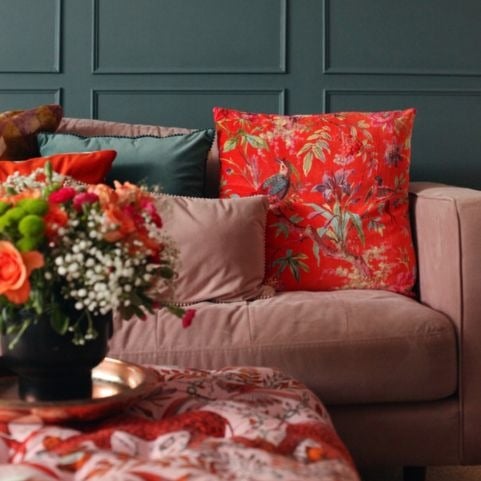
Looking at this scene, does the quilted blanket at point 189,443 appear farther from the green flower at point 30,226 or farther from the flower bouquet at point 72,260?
the green flower at point 30,226

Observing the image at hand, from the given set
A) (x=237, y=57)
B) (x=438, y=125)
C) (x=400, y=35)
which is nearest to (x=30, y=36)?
(x=237, y=57)

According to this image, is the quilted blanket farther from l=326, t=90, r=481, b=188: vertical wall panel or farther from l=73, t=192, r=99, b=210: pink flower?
l=326, t=90, r=481, b=188: vertical wall panel

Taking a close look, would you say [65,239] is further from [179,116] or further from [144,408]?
[179,116]

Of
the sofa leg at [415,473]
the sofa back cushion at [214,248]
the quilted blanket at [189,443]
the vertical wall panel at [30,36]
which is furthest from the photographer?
the vertical wall panel at [30,36]

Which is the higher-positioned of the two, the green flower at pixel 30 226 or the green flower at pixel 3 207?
the green flower at pixel 3 207

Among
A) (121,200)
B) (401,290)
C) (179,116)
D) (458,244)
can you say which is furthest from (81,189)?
(179,116)

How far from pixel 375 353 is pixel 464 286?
0.92 ft

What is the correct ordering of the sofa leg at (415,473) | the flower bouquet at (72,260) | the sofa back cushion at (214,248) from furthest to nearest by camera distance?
1. the sofa back cushion at (214,248)
2. the sofa leg at (415,473)
3. the flower bouquet at (72,260)

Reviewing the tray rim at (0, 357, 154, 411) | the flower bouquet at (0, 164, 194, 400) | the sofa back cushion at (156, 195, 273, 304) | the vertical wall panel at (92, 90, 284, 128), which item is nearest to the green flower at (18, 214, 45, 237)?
the flower bouquet at (0, 164, 194, 400)

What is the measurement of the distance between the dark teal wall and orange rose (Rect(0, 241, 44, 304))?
2213 millimetres

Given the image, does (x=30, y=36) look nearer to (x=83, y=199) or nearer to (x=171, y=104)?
(x=171, y=104)

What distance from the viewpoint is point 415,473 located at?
2143mm

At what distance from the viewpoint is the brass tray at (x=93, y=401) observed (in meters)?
1.20

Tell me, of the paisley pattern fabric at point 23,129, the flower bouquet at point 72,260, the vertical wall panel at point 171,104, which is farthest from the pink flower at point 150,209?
the vertical wall panel at point 171,104
